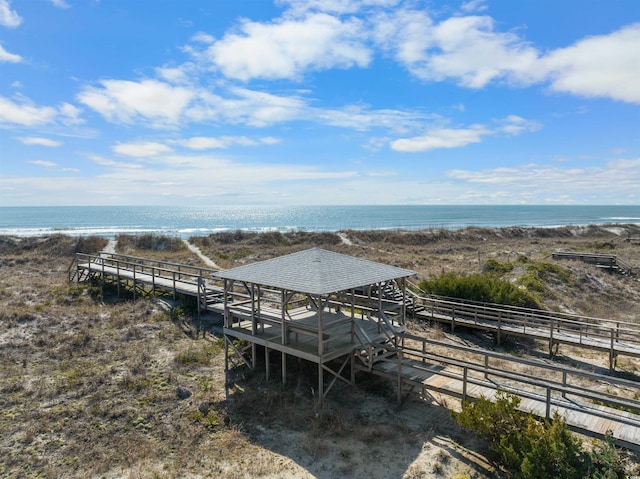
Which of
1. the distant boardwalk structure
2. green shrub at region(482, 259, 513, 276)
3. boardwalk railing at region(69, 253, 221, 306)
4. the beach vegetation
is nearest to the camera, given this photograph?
the distant boardwalk structure

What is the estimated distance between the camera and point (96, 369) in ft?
42.0

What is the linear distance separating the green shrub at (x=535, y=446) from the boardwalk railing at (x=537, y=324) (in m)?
6.59

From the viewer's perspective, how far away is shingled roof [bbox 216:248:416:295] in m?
10.4

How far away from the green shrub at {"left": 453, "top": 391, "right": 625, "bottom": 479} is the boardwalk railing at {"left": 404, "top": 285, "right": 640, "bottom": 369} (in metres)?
6.59

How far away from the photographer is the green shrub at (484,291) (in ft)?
60.0

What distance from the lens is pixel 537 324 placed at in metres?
15.1

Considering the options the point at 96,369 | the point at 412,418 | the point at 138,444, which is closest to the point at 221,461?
the point at 138,444

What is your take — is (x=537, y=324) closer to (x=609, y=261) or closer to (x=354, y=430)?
(x=354, y=430)

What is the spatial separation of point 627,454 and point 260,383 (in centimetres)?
885

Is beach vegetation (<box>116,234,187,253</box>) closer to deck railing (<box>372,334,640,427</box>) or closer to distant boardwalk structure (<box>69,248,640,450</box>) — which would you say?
distant boardwalk structure (<box>69,248,640,450</box>)

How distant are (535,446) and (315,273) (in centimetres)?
620

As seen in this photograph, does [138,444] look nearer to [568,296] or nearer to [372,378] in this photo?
[372,378]

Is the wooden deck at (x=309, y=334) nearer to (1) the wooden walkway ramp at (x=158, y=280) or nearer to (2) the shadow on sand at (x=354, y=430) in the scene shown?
(2) the shadow on sand at (x=354, y=430)

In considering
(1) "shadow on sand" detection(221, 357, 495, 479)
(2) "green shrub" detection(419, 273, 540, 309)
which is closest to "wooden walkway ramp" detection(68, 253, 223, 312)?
(1) "shadow on sand" detection(221, 357, 495, 479)
